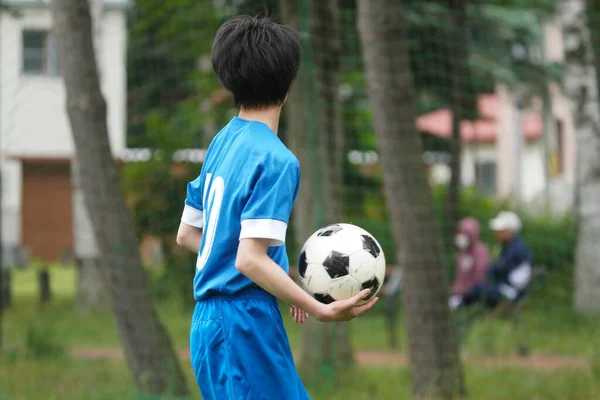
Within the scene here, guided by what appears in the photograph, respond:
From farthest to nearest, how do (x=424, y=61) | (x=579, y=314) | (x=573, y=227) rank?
1. (x=573, y=227)
2. (x=579, y=314)
3. (x=424, y=61)

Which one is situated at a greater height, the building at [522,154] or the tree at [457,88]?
the tree at [457,88]

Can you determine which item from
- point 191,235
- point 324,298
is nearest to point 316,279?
point 324,298

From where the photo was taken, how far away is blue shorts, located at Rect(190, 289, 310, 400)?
3264 millimetres

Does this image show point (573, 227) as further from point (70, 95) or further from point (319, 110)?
point (70, 95)

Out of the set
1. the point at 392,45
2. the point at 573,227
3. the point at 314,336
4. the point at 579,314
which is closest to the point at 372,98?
the point at 392,45

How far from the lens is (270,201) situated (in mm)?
3121

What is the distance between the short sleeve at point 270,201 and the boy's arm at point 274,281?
35mm

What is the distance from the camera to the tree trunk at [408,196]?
6.94m

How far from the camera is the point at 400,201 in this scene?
6.98 meters

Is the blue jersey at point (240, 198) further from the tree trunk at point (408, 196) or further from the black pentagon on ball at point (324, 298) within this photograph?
the tree trunk at point (408, 196)

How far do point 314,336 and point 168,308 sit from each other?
8250mm

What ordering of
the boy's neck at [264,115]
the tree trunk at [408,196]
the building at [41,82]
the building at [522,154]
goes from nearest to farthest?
the boy's neck at [264,115]
the tree trunk at [408,196]
the building at [41,82]
the building at [522,154]

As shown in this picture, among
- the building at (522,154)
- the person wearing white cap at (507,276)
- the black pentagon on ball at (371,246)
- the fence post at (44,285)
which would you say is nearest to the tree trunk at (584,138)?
the person wearing white cap at (507,276)

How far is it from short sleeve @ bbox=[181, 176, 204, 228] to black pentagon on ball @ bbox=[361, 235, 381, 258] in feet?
1.87
